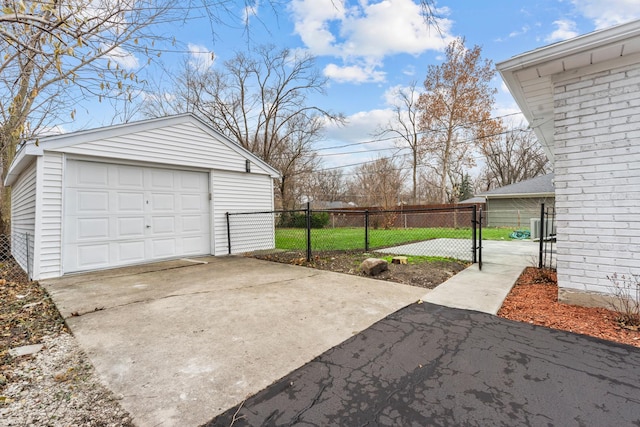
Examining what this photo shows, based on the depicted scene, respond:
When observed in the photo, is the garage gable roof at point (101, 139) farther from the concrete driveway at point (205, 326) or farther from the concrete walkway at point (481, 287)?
the concrete walkway at point (481, 287)

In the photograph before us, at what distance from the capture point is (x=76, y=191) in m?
5.50

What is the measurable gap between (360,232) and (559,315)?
10.6 metres

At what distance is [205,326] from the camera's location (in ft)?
9.26

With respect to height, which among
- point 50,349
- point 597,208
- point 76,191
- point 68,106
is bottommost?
point 50,349

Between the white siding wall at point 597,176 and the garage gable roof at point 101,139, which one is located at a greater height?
the garage gable roof at point 101,139

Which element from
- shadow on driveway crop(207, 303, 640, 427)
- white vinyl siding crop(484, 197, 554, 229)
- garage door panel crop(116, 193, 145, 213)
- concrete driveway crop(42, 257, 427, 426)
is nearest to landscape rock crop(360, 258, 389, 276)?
concrete driveway crop(42, 257, 427, 426)

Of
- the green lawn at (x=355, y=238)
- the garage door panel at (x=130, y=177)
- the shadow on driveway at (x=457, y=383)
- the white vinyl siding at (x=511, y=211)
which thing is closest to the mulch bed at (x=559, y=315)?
the shadow on driveway at (x=457, y=383)

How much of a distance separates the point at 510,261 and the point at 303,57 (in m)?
15.0

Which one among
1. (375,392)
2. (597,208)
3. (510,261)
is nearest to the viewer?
(375,392)

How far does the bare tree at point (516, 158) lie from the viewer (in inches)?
993

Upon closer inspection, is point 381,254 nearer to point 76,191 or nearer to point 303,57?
point 76,191

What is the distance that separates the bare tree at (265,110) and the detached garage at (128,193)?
37.4 ft

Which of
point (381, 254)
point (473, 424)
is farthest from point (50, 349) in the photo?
point (381, 254)

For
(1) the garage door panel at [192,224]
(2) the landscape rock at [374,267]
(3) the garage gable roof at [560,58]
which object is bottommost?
(2) the landscape rock at [374,267]
